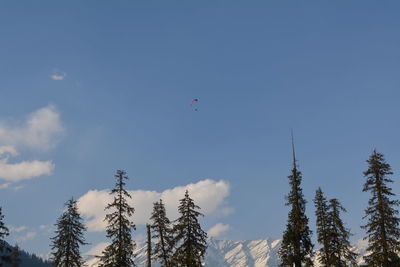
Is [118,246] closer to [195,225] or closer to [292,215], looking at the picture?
[195,225]

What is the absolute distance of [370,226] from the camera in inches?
1427

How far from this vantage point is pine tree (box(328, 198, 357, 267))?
4294 centimetres

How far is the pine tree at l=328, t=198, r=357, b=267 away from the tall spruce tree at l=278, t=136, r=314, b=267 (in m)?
5.63

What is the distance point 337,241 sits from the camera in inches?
1704

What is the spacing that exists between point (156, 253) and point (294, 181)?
18.4 m

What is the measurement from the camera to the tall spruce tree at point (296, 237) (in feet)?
123

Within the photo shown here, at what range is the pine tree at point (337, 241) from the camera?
4294 cm

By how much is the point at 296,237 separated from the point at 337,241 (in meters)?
7.71

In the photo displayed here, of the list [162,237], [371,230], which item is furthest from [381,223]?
[162,237]

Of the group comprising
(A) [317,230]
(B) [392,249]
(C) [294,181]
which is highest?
(C) [294,181]

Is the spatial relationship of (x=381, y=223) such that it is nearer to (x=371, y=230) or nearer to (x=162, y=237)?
(x=371, y=230)

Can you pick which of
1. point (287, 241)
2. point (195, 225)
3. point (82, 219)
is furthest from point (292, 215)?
point (82, 219)

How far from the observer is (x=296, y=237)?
1483 inches

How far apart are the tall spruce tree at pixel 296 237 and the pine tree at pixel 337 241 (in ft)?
18.5
